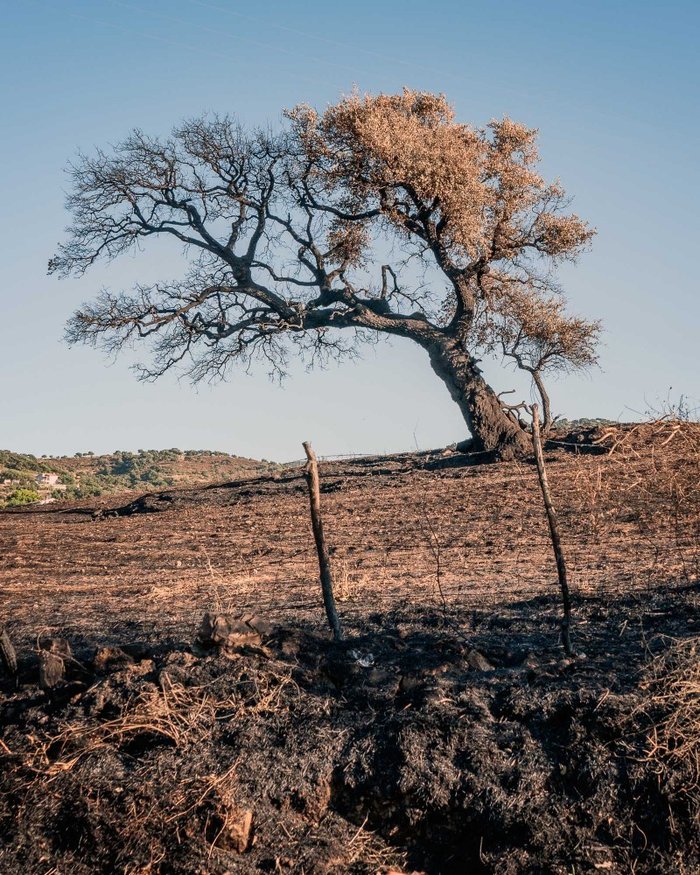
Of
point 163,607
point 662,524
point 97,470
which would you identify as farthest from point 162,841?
point 97,470

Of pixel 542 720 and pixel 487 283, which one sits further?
pixel 487 283

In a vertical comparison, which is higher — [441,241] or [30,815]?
[441,241]

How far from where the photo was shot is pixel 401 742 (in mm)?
5793

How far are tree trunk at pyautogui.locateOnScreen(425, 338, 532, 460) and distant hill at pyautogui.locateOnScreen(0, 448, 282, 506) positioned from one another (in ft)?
37.0

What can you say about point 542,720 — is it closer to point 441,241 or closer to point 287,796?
point 287,796

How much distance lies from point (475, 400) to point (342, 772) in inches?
681

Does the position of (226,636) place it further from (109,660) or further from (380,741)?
(380,741)

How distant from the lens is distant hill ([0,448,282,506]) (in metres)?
34.0

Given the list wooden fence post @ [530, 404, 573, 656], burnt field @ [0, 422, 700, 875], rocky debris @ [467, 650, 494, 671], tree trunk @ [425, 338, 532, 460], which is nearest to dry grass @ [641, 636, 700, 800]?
burnt field @ [0, 422, 700, 875]

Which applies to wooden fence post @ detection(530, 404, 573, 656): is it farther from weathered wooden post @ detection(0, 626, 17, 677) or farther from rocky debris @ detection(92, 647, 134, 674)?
weathered wooden post @ detection(0, 626, 17, 677)

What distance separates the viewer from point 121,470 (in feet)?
135

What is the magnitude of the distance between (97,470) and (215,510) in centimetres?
2196

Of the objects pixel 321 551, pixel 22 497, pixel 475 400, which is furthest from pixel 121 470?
pixel 321 551

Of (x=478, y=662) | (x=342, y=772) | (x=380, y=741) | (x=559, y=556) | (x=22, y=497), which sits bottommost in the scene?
(x=342, y=772)
